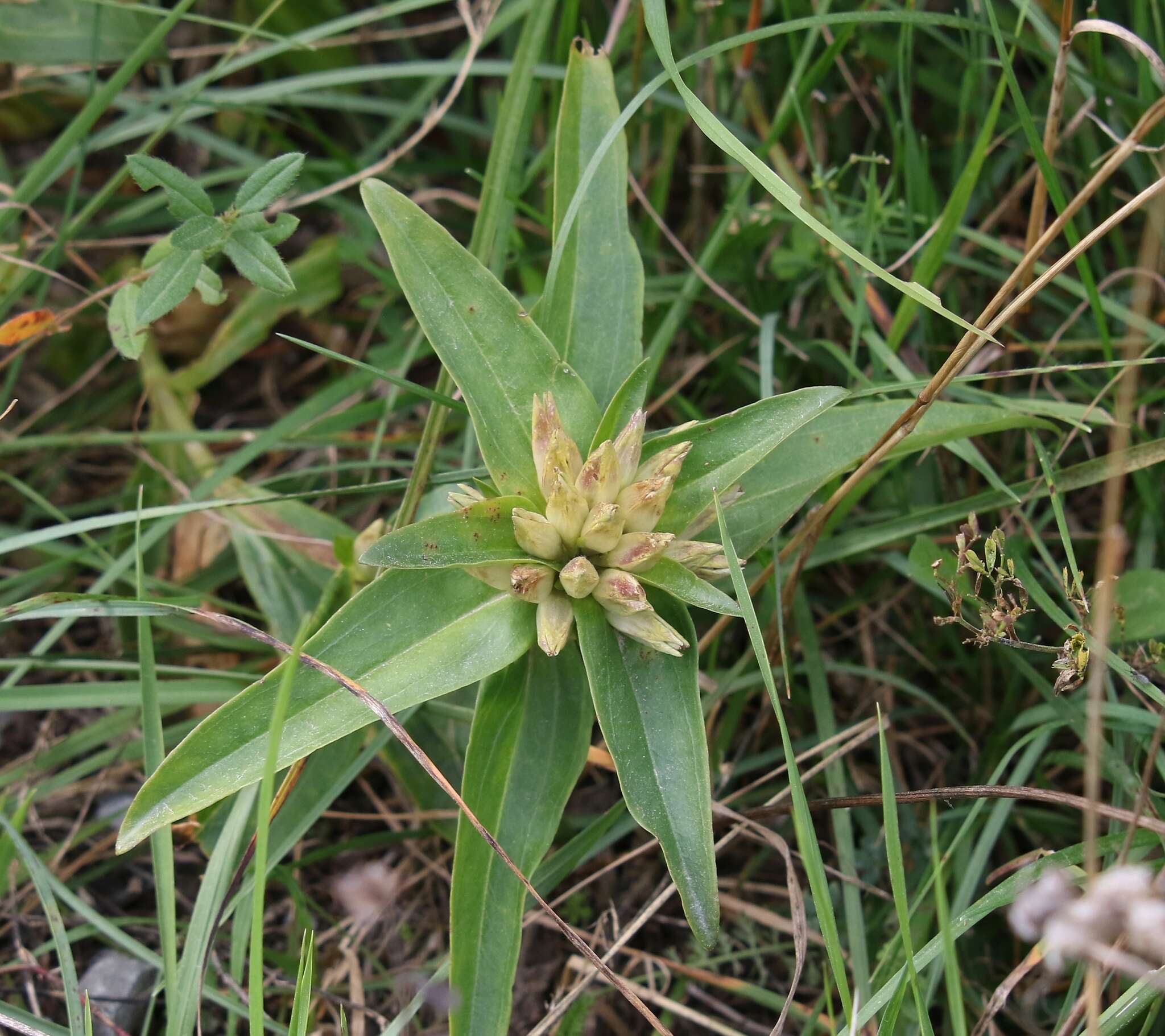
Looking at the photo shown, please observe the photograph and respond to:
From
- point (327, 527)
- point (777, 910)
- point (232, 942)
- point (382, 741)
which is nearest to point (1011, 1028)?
point (777, 910)

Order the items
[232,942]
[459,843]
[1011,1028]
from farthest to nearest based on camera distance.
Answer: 1. [1011,1028]
2. [232,942]
3. [459,843]

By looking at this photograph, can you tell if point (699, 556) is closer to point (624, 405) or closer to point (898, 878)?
point (624, 405)

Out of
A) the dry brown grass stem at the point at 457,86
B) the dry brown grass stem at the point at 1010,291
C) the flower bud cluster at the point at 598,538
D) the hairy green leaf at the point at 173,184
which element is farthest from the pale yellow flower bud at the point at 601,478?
the dry brown grass stem at the point at 457,86

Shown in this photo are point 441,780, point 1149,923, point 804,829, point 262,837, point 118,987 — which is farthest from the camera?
point 118,987

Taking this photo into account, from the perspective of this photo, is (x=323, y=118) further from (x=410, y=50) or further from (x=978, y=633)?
(x=978, y=633)

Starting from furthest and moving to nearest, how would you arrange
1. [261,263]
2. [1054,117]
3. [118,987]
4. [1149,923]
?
[118,987], [1054,117], [261,263], [1149,923]

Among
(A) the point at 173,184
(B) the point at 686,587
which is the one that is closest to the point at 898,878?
(B) the point at 686,587
